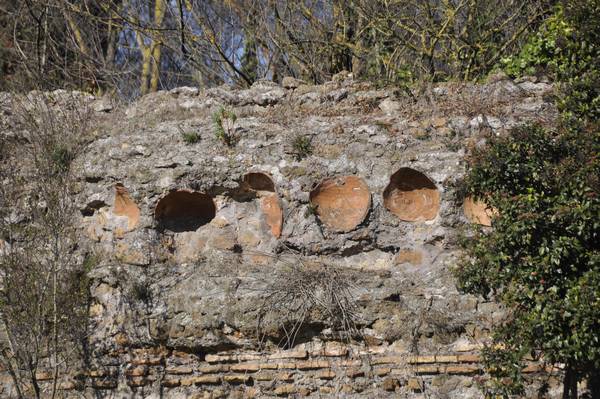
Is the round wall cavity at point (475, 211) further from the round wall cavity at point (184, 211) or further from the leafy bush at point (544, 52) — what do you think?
the round wall cavity at point (184, 211)

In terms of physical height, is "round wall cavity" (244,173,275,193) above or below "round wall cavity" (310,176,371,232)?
above

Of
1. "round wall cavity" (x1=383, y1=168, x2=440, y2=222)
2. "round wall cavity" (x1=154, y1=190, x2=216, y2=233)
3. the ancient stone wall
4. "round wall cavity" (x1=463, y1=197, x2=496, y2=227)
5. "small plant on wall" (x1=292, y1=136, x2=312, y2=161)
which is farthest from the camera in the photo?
"round wall cavity" (x1=154, y1=190, x2=216, y2=233)

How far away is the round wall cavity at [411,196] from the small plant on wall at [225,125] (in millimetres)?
1419

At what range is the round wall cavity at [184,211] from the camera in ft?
21.6

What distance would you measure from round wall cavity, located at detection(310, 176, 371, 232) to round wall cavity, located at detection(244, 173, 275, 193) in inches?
15.4

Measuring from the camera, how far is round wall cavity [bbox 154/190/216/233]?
21.6 ft

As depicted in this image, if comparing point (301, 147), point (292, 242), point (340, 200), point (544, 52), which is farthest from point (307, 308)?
point (544, 52)

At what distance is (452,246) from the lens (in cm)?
613

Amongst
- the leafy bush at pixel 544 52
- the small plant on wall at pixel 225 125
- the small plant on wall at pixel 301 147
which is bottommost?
the small plant on wall at pixel 301 147

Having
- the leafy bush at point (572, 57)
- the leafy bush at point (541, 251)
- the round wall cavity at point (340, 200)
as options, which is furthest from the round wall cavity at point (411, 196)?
the leafy bush at point (572, 57)

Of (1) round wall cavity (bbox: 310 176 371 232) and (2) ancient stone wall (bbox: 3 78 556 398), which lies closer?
(2) ancient stone wall (bbox: 3 78 556 398)

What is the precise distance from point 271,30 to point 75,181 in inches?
135

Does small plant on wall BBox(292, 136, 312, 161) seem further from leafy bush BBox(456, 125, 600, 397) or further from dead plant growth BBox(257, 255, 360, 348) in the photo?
leafy bush BBox(456, 125, 600, 397)

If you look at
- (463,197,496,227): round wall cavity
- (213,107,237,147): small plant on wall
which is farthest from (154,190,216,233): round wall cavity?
(463,197,496,227): round wall cavity
